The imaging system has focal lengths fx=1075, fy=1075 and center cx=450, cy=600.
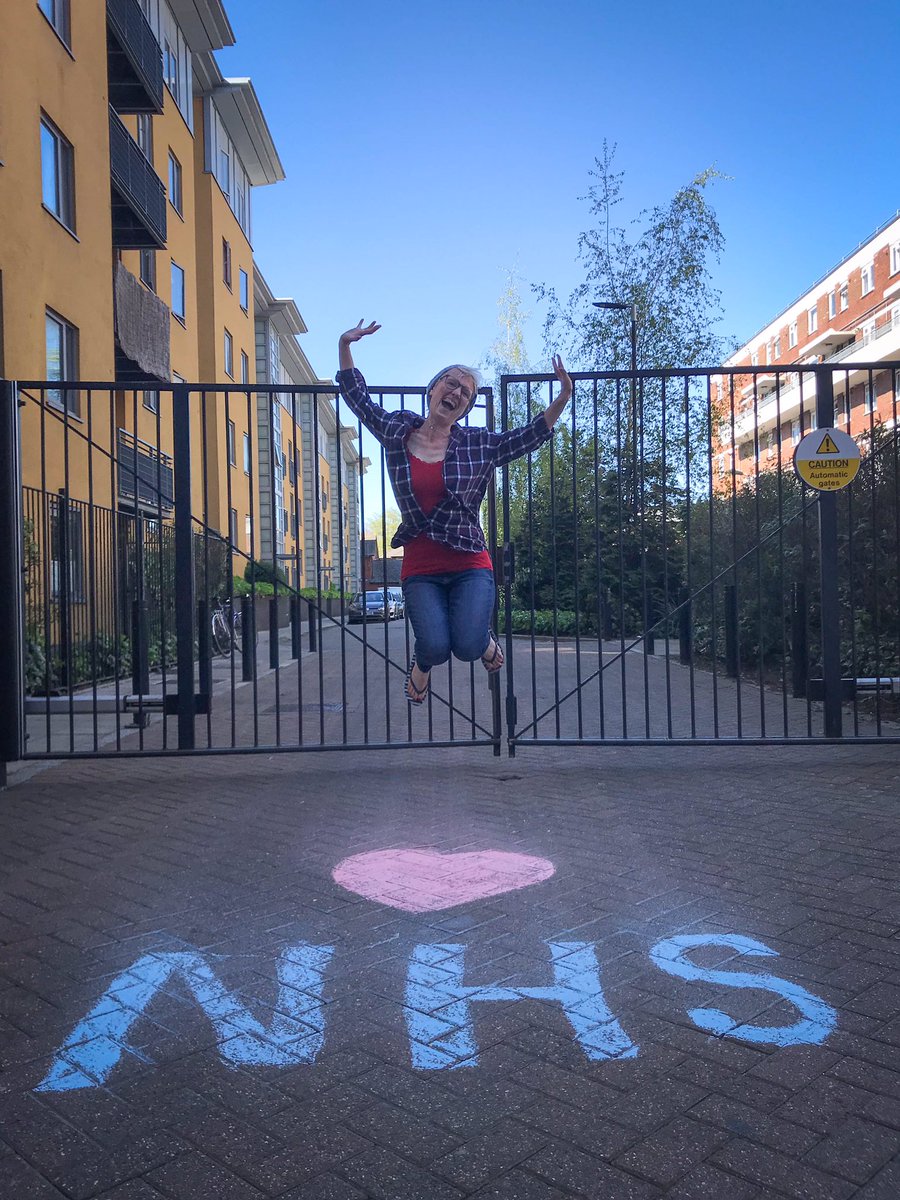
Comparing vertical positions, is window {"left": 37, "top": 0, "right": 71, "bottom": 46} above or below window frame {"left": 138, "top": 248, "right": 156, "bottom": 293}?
above

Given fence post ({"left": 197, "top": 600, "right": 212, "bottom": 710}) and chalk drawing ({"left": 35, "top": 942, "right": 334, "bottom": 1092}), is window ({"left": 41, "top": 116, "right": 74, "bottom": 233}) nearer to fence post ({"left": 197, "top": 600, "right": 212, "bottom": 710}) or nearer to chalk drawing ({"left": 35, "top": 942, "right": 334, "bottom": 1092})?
fence post ({"left": 197, "top": 600, "right": 212, "bottom": 710})

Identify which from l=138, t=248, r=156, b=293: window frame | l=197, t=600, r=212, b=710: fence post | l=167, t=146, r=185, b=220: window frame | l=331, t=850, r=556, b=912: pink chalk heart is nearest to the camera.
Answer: l=331, t=850, r=556, b=912: pink chalk heart

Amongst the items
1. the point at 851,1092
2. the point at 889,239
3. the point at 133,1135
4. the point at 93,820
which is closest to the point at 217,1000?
the point at 133,1135

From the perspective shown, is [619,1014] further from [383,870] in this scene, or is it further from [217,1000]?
[383,870]

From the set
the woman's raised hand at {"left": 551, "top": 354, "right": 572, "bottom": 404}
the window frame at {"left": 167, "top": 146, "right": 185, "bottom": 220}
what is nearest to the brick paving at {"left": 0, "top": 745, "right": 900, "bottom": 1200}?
the woman's raised hand at {"left": 551, "top": 354, "right": 572, "bottom": 404}

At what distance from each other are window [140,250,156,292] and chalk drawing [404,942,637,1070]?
82.9ft

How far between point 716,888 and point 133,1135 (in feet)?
8.53

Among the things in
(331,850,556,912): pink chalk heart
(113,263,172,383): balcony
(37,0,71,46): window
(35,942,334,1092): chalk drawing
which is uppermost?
(37,0,71,46): window

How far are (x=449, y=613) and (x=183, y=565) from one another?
2154mm

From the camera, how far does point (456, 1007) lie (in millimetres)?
3199

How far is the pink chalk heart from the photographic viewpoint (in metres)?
4.28

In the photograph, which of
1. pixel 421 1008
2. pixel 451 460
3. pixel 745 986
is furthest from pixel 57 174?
pixel 745 986

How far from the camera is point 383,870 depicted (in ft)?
15.4

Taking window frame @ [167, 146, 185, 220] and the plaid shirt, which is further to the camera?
window frame @ [167, 146, 185, 220]
